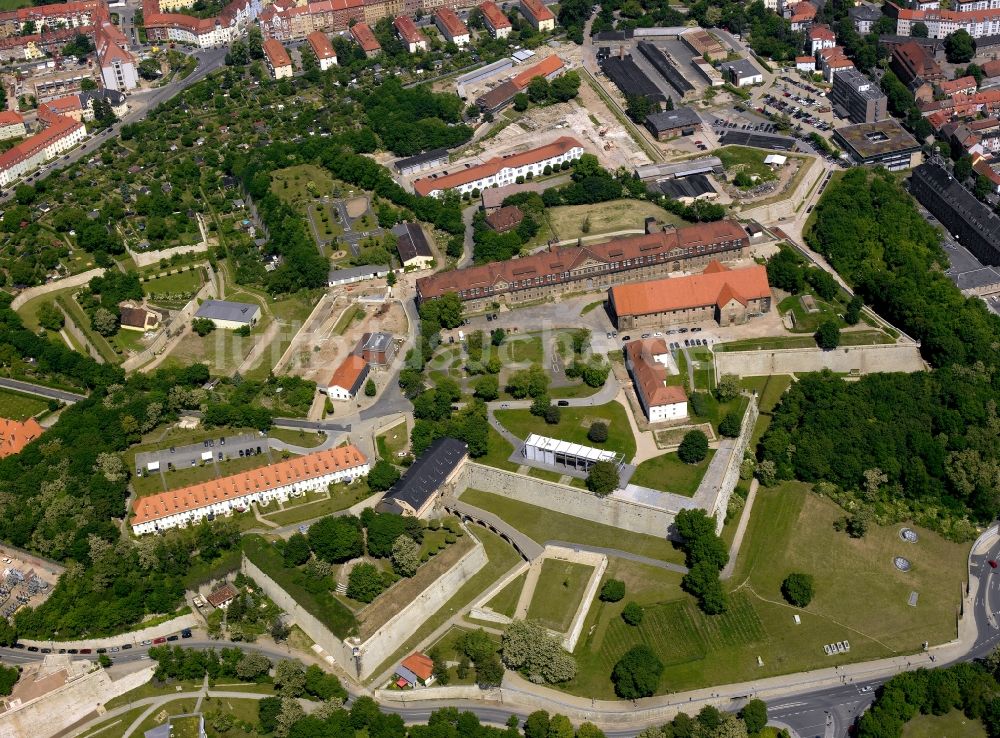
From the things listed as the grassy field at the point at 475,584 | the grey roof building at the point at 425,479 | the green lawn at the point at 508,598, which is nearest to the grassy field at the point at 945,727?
the green lawn at the point at 508,598

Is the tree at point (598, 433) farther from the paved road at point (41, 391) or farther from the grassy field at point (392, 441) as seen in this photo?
the paved road at point (41, 391)

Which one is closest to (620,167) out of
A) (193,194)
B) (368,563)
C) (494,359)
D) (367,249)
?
(367,249)

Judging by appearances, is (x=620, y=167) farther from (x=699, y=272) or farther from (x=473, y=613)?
(x=473, y=613)

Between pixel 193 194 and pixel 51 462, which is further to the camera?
pixel 193 194

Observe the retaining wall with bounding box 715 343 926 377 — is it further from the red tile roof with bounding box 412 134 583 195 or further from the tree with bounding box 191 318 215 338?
the tree with bounding box 191 318 215 338

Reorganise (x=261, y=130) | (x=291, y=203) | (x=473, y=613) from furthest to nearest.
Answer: (x=261, y=130) → (x=291, y=203) → (x=473, y=613)

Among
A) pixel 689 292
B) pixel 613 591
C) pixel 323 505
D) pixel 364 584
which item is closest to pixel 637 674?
pixel 613 591
